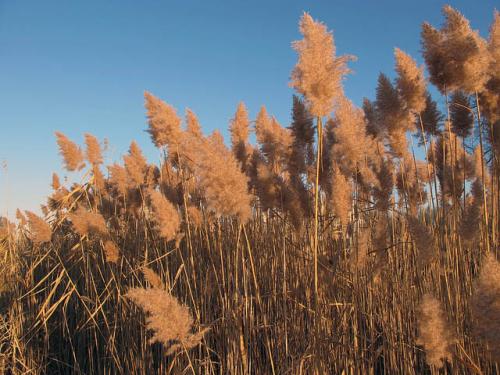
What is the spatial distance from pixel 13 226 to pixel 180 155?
2950mm

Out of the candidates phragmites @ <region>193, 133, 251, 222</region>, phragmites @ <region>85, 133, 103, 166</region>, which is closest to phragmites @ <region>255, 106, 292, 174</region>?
phragmites @ <region>193, 133, 251, 222</region>

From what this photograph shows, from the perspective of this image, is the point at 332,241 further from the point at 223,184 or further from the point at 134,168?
the point at 134,168

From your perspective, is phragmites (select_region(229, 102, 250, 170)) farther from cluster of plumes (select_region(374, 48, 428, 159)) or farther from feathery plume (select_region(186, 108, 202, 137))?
cluster of plumes (select_region(374, 48, 428, 159))

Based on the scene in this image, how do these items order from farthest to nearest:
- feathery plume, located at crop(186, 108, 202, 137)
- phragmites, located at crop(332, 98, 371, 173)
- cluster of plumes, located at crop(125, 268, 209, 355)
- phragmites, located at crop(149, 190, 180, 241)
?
feathery plume, located at crop(186, 108, 202, 137) < phragmites, located at crop(149, 190, 180, 241) < phragmites, located at crop(332, 98, 371, 173) < cluster of plumes, located at crop(125, 268, 209, 355)

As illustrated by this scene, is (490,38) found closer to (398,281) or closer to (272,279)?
(398,281)

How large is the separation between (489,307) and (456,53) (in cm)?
146

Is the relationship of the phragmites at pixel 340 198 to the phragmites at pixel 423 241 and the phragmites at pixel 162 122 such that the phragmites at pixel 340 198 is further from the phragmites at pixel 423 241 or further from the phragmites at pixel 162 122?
the phragmites at pixel 162 122

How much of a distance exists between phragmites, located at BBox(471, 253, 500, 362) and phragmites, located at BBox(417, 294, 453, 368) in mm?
108

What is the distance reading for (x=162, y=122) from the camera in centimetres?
315

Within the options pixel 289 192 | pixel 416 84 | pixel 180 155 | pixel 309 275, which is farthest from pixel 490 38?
pixel 180 155

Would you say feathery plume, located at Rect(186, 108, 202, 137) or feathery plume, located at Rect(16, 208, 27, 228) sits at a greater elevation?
feathery plume, located at Rect(186, 108, 202, 137)

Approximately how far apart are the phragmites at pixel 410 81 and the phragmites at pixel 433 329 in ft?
4.83

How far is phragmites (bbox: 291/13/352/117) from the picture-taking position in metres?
2.01

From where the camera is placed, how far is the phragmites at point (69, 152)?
421cm
